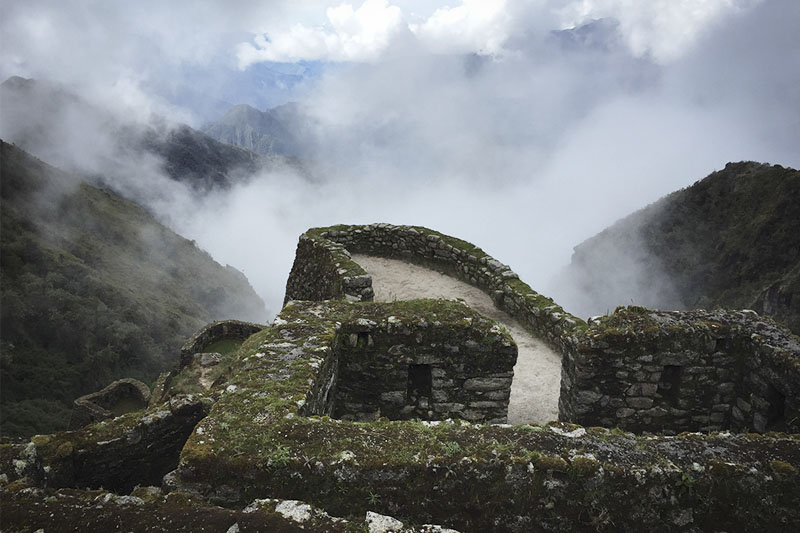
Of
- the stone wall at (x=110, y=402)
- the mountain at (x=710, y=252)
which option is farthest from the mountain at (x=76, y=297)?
the mountain at (x=710, y=252)

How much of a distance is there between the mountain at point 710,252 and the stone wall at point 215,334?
4251 centimetres

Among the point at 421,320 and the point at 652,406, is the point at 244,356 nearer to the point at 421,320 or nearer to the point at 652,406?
the point at 421,320

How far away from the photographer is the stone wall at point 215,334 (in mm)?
17047

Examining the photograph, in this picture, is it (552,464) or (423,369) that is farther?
(423,369)

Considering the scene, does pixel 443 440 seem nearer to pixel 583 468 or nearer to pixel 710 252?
pixel 583 468

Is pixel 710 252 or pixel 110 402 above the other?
pixel 710 252

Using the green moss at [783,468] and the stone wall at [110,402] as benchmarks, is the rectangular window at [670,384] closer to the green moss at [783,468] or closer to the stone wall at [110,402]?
the green moss at [783,468]

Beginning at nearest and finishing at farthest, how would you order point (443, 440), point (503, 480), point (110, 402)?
1. point (503, 480)
2. point (443, 440)
3. point (110, 402)

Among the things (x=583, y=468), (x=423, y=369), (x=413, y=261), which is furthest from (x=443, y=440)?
(x=413, y=261)

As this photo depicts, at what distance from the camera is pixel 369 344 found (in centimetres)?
778

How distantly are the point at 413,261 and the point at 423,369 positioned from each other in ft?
33.6

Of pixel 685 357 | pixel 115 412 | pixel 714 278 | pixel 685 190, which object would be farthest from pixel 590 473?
pixel 685 190

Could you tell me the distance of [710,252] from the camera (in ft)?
206

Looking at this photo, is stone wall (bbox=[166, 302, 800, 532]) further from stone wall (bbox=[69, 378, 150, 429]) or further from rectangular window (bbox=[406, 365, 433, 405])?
stone wall (bbox=[69, 378, 150, 429])
